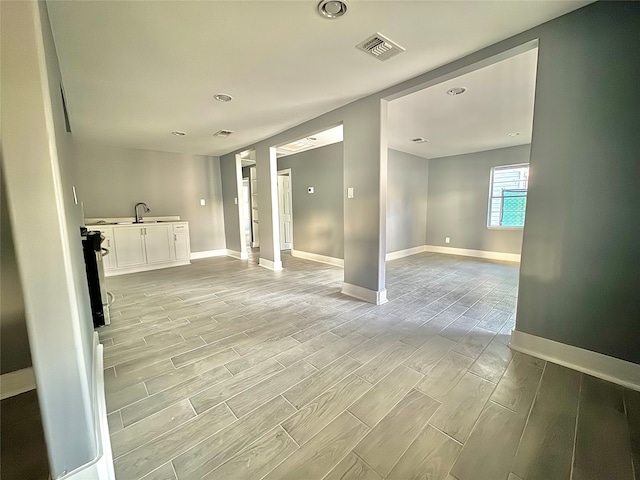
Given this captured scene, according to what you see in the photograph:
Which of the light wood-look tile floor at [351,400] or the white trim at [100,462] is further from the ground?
the white trim at [100,462]

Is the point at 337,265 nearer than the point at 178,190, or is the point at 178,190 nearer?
the point at 337,265

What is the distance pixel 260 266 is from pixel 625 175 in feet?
15.7

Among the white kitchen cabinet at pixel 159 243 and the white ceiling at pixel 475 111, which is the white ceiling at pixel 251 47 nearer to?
the white ceiling at pixel 475 111

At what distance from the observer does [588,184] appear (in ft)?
5.61

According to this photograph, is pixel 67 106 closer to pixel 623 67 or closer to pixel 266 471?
pixel 266 471

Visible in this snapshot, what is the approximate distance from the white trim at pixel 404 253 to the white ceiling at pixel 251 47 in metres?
3.52

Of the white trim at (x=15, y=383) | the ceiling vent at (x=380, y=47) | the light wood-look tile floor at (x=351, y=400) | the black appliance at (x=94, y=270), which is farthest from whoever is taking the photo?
the black appliance at (x=94, y=270)

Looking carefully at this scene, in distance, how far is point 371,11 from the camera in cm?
163

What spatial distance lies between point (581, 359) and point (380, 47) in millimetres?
2661

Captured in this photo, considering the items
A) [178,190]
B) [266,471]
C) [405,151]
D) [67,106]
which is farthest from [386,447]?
[178,190]

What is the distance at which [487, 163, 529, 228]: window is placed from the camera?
5.37 meters

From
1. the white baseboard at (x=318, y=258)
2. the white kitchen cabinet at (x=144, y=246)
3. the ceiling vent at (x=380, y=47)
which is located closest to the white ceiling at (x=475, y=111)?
the ceiling vent at (x=380, y=47)

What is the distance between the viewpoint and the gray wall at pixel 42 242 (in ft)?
2.68

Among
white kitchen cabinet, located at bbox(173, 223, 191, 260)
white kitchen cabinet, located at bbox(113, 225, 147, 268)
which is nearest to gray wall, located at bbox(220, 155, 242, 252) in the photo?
white kitchen cabinet, located at bbox(173, 223, 191, 260)
